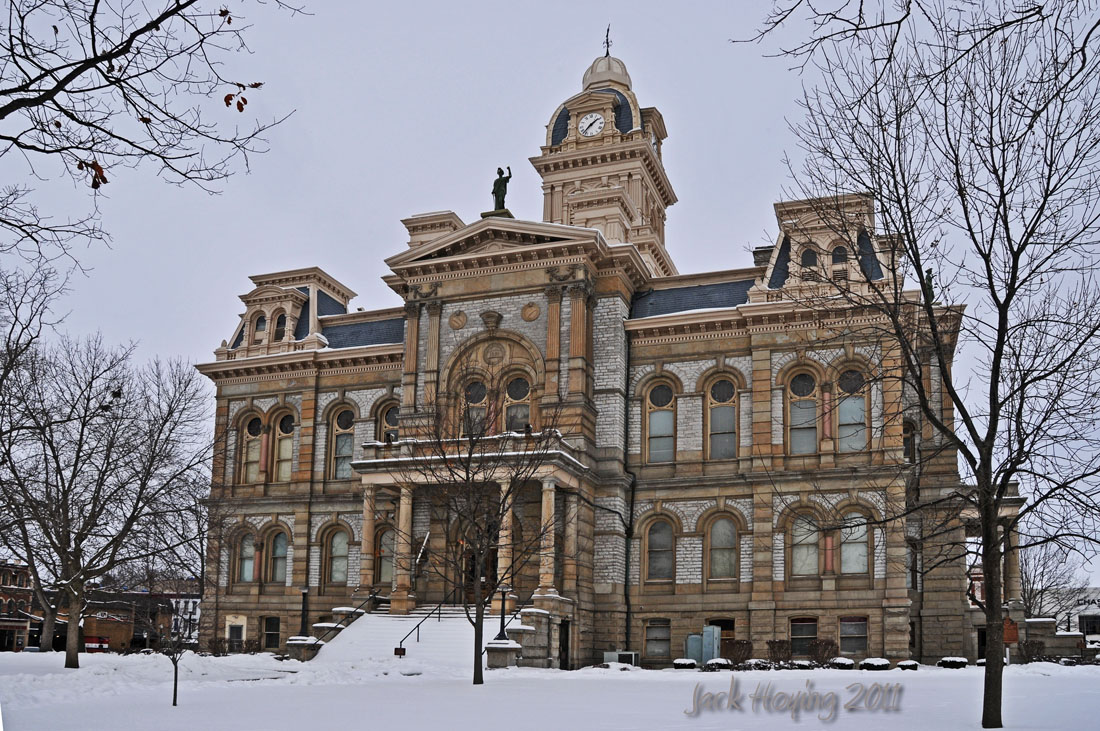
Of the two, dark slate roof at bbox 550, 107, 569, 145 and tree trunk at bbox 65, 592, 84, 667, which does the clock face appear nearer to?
dark slate roof at bbox 550, 107, 569, 145

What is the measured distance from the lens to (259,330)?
45.4 m

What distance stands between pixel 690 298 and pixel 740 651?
486 inches

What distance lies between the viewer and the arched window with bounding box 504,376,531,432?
37.6 meters

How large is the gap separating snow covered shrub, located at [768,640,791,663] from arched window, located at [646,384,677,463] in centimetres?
712

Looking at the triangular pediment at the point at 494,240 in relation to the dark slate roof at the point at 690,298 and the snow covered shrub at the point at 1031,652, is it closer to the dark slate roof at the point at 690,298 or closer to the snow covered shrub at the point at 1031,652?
the dark slate roof at the point at 690,298

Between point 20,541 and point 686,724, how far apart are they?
900 inches

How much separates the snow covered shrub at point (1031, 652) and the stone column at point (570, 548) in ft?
44.6

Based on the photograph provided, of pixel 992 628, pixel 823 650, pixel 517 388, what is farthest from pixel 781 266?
pixel 992 628

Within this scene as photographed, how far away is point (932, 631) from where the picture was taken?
34.9 metres

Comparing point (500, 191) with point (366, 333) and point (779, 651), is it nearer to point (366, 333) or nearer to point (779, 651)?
point (366, 333)

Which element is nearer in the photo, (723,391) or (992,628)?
(992,628)

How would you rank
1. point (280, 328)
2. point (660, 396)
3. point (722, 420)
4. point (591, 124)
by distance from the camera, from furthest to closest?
point (591, 124)
point (280, 328)
point (660, 396)
point (722, 420)

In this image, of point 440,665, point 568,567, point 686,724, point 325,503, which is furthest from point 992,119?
point 325,503

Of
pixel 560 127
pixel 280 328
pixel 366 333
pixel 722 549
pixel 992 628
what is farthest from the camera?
pixel 560 127
